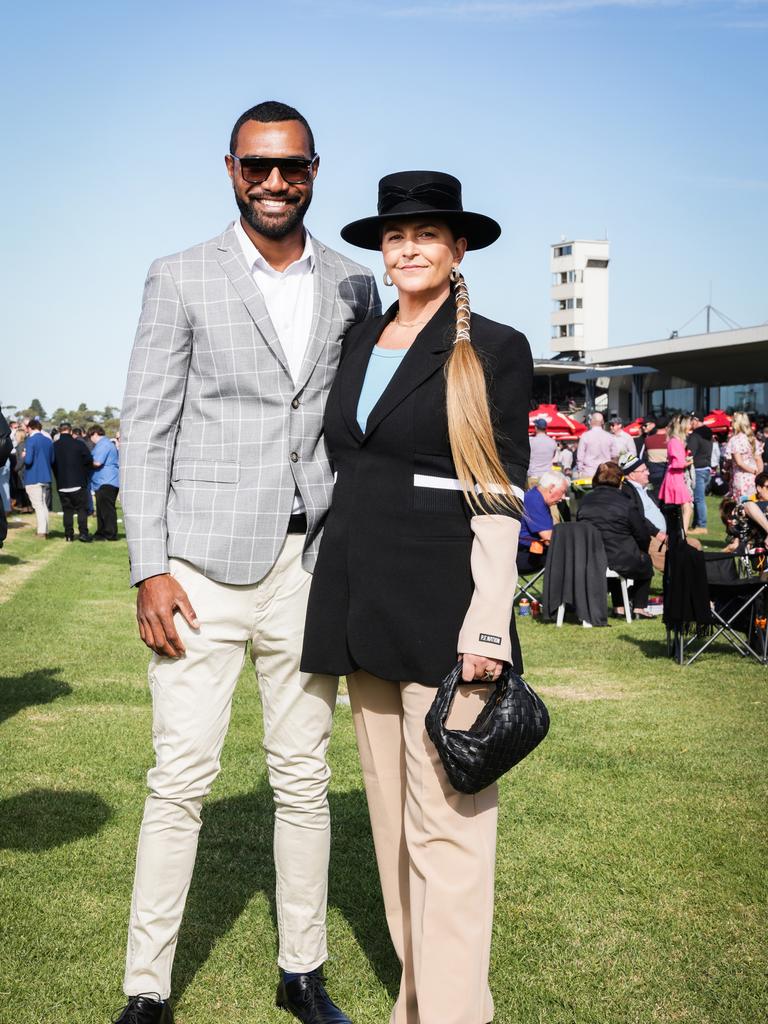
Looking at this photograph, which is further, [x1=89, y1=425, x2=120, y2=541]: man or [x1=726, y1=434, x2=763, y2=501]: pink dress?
[x1=89, y1=425, x2=120, y2=541]: man

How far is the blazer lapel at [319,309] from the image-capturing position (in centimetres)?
312

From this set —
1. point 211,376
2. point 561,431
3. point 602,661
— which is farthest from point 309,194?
point 561,431

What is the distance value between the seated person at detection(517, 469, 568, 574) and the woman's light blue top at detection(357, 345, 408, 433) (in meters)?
8.14

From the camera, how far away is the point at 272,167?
3.07 meters

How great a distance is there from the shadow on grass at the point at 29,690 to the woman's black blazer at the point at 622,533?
522 centimetres

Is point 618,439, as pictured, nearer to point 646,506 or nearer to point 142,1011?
point 646,506

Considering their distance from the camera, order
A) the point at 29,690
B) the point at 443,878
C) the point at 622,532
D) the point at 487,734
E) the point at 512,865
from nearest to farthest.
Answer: the point at 487,734
the point at 443,878
the point at 512,865
the point at 29,690
the point at 622,532

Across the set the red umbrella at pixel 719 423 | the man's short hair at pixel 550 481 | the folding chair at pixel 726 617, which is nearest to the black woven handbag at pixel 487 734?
the folding chair at pixel 726 617

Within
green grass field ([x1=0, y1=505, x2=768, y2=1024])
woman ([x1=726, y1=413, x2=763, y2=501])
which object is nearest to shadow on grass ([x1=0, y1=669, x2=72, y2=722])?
green grass field ([x1=0, y1=505, x2=768, y2=1024])

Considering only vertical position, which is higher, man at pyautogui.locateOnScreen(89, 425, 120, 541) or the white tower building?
the white tower building

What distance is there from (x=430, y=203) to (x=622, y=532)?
8143 millimetres

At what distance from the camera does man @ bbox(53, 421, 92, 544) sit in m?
19.2

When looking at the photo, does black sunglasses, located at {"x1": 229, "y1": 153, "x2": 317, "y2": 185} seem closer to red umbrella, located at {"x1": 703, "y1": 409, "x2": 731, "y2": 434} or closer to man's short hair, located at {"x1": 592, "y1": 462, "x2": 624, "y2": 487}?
man's short hair, located at {"x1": 592, "y1": 462, "x2": 624, "y2": 487}

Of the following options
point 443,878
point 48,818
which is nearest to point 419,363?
point 443,878
